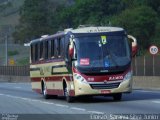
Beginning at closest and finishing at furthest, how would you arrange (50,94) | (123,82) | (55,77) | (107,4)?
(123,82) < (55,77) < (50,94) < (107,4)

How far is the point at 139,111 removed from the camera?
2097cm

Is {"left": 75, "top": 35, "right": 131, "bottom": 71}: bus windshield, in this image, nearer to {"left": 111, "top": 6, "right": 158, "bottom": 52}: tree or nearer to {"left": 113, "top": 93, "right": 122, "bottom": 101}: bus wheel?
{"left": 113, "top": 93, "right": 122, "bottom": 101}: bus wheel

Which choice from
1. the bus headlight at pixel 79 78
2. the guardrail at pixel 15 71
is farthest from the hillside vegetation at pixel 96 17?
the bus headlight at pixel 79 78

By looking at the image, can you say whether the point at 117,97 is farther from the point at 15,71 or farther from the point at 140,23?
the point at 15,71

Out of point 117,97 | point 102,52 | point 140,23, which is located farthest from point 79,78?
point 140,23

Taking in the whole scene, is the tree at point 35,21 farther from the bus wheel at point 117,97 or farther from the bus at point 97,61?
the bus at point 97,61

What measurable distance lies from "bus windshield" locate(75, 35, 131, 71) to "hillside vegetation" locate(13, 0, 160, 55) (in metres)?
27.0

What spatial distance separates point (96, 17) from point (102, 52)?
72.0 metres

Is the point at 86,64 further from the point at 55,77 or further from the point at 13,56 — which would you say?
the point at 13,56

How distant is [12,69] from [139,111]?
65661 mm

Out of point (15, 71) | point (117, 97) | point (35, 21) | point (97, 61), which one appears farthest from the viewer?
point (35, 21)

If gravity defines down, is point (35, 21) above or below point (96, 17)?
above

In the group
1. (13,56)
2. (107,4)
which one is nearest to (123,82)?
(107,4)

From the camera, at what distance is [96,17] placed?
9825cm
